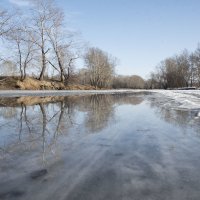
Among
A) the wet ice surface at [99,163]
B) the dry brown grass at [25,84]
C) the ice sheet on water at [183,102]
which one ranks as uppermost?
the dry brown grass at [25,84]

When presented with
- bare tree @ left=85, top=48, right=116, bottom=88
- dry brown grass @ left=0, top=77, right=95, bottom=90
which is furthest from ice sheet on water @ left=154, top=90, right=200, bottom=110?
bare tree @ left=85, top=48, right=116, bottom=88

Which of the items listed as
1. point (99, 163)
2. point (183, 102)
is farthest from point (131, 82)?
point (99, 163)

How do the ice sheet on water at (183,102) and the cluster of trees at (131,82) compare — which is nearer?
the ice sheet on water at (183,102)

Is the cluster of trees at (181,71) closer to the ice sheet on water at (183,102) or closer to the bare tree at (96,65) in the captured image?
the bare tree at (96,65)

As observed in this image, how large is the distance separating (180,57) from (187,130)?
9468 centimetres

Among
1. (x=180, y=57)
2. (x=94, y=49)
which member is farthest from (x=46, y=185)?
(x=180, y=57)

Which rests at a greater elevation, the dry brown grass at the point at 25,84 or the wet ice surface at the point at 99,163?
the dry brown grass at the point at 25,84

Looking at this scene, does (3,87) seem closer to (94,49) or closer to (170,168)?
(170,168)

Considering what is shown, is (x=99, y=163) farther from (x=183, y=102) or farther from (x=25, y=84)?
(x=25, y=84)

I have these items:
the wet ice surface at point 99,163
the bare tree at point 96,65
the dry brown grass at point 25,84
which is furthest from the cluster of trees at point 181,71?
the wet ice surface at point 99,163

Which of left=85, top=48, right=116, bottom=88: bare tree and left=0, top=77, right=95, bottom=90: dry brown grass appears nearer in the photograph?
left=0, top=77, right=95, bottom=90: dry brown grass

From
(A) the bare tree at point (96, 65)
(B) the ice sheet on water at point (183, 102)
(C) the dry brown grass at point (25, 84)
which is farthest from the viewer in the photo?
(A) the bare tree at point (96, 65)

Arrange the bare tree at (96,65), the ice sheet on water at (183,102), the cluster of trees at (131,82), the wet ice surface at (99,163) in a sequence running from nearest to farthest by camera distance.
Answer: the wet ice surface at (99,163) < the ice sheet on water at (183,102) < the bare tree at (96,65) < the cluster of trees at (131,82)

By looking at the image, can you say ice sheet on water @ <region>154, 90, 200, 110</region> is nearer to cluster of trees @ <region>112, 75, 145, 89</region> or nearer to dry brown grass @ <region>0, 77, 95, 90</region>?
dry brown grass @ <region>0, 77, 95, 90</region>
